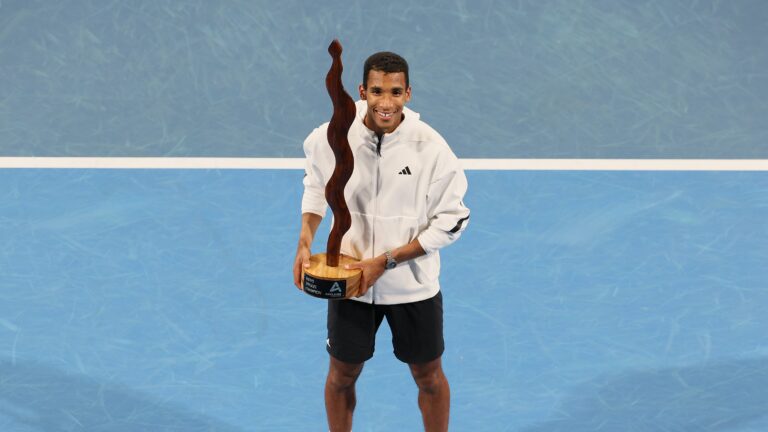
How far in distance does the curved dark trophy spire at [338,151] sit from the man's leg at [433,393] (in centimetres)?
74

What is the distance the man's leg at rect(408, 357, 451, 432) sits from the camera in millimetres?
5012

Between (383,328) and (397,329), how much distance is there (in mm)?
1815

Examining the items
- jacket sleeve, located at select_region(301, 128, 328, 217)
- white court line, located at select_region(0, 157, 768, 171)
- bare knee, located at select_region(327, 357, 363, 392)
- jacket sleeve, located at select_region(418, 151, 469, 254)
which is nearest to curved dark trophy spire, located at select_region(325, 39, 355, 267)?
jacket sleeve, located at select_region(301, 128, 328, 217)

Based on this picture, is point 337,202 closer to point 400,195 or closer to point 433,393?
point 400,195

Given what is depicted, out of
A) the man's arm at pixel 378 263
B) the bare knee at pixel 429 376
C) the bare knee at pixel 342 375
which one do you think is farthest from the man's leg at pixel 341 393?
the man's arm at pixel 378 263

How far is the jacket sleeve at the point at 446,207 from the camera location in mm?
4672

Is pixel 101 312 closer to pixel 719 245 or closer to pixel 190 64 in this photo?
pixel 190 64

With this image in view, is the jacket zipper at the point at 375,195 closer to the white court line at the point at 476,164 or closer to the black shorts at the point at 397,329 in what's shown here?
Result: the black shorts at the point at 397,329

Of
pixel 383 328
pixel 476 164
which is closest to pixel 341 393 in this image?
pixel 383 328

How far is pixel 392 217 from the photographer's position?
4.75 metres

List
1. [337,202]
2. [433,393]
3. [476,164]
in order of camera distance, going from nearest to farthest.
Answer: [337,202], [433,393], [476,164]

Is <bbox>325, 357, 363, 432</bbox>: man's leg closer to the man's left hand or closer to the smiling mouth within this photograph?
the man's left hand

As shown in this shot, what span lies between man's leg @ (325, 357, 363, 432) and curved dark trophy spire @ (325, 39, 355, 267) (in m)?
0.66

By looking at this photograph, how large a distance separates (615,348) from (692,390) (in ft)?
1.78
